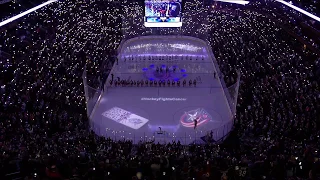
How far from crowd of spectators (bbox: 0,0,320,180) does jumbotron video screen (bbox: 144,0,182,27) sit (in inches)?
116

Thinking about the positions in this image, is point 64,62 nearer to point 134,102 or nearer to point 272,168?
point 134,102

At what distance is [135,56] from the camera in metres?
29.5

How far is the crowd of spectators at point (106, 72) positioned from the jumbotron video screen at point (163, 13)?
2.96m

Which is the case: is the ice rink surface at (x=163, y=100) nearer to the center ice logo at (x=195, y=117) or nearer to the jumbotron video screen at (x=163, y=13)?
the center ice logo at (x=195, y=117)

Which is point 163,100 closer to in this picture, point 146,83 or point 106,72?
→ point 146,83

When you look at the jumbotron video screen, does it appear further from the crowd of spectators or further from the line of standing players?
the line of standing players

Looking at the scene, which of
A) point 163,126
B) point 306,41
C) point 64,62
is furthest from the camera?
point 306,41

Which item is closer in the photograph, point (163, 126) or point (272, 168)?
point (272, 168)

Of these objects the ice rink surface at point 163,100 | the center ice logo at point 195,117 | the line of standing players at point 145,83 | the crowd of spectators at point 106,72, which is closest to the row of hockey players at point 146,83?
the line of standing players at point 145,83

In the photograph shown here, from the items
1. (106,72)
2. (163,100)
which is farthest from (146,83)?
(106,72)

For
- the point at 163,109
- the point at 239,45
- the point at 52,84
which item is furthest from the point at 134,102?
the point at 239,45

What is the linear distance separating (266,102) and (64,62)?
1359cm

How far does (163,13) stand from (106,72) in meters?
7.38

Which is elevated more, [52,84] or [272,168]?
[272,168]
